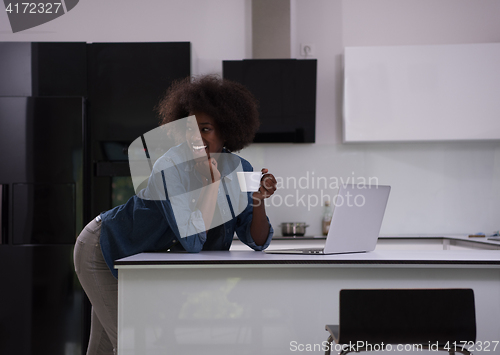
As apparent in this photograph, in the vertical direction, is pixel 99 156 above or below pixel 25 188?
above

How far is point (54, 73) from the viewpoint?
2850 millimetres

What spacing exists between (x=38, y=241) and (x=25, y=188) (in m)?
0.35

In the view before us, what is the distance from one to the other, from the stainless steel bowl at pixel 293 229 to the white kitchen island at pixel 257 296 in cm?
175

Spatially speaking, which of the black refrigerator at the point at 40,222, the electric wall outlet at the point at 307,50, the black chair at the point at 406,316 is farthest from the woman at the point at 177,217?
the electric wall outlet at the point at 307,50

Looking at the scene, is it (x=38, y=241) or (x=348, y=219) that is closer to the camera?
(x=348, y=219)

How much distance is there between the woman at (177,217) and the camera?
4.89ft

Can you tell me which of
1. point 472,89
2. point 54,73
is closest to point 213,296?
point 54,73

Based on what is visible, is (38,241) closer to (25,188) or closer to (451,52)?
(25,188)

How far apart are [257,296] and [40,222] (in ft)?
6.14

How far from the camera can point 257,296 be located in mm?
1372
